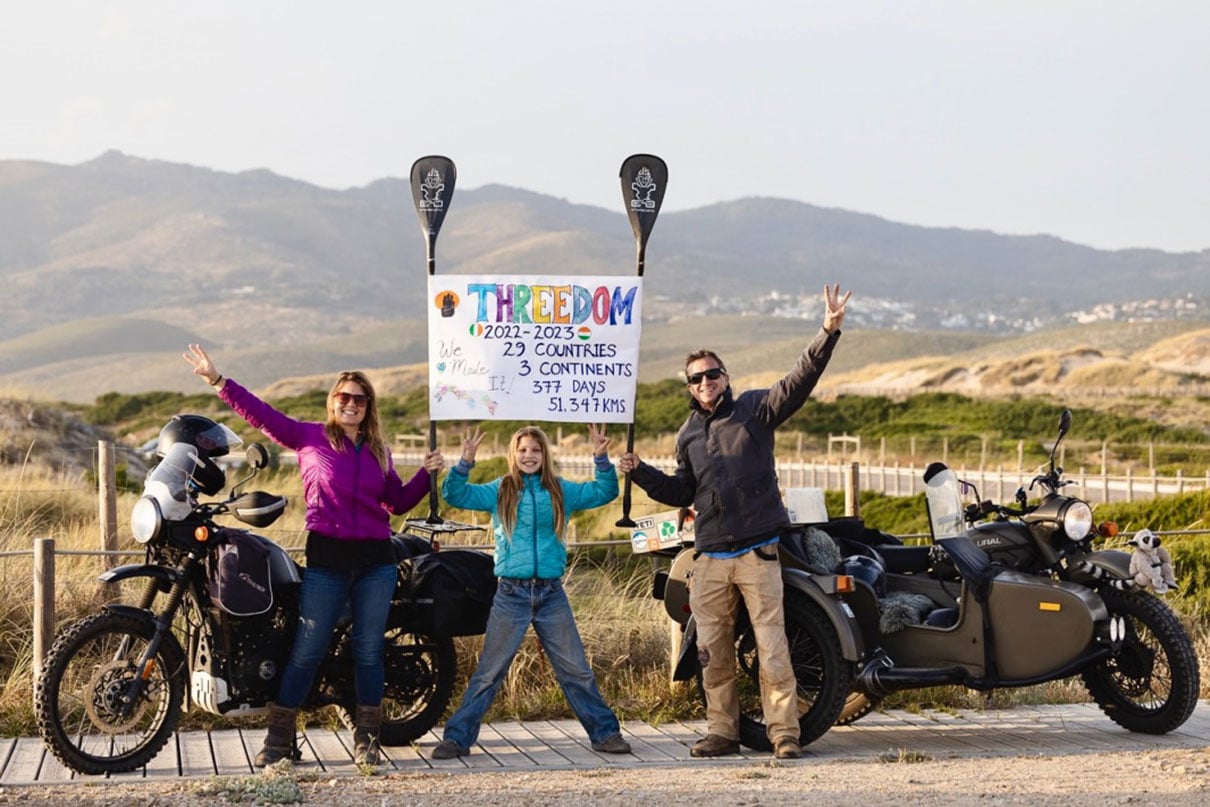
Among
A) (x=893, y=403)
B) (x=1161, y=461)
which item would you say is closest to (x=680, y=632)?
(x=1161, y=461)

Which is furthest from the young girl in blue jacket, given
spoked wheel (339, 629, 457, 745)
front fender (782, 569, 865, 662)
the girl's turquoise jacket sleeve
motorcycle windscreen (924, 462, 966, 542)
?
motorcycle windscreen (924, 462, 966, 542)

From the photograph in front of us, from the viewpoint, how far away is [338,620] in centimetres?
798

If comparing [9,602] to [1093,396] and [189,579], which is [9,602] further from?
[1093,396]

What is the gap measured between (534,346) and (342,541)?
191 cm

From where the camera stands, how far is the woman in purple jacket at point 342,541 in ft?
25.6

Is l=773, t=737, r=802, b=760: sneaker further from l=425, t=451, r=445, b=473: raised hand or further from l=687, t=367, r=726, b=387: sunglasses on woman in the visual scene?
l=425, t=451, r=445, b=473: raised hand

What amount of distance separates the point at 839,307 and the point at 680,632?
2.32 m

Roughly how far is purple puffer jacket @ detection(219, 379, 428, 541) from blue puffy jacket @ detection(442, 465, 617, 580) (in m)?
0.37

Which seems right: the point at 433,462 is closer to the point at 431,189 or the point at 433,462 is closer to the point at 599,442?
the point at 599,442

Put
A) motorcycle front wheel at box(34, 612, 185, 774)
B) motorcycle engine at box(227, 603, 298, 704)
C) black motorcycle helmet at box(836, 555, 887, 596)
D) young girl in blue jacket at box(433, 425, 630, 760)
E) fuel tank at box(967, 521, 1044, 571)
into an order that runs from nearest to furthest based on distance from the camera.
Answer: motorcycle front wheel at box(34, 612, 185, 774)
motorcycle engine at box(227, 603, 298, 704)
young girl in blue jacket at box(433, 425, 630, 760)
black motorcycle helmet at box(836, 555, 887, 596)
fuel tank at box(967, 521, 1044, 571)

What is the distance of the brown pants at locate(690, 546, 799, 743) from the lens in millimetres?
8188

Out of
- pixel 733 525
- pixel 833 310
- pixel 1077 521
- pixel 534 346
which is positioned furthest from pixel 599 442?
pixel 1077 521

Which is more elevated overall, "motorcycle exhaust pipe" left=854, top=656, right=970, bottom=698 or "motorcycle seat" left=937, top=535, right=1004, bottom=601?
"motorcycle seat" left=937, top=535, right=1004, bottom=601

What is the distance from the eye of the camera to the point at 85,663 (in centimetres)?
824
